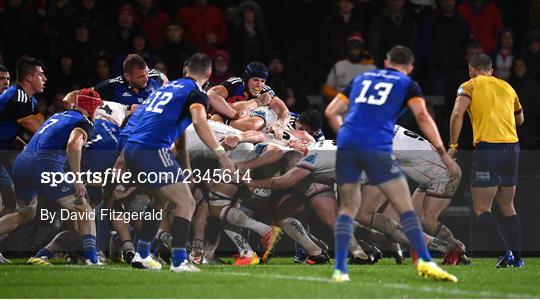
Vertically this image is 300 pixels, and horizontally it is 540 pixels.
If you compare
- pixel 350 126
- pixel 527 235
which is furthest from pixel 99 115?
pixel 527 235

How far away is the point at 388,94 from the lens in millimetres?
11805

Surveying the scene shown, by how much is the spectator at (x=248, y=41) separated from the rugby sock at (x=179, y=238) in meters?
7.23

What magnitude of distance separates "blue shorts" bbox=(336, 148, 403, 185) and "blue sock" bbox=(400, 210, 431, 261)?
395 millimetres

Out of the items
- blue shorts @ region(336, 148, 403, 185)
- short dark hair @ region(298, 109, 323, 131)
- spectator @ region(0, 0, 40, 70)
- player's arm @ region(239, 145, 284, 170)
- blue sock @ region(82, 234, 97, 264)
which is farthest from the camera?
spectator @ region(0, 0, 40, 70)

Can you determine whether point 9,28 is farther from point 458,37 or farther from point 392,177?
point 392,177

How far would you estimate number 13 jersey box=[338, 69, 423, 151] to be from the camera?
11773 millimetres

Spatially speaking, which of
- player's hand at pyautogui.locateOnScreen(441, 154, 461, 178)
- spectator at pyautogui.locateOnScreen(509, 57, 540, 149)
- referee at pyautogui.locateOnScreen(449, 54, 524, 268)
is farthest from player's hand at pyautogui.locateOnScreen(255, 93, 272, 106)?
spectator at pyautogui.locateOnScreen(509, 57, 540, 149)

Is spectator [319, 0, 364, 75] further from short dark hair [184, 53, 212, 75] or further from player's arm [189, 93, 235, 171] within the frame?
player's arm [189, 93, 235, 171]

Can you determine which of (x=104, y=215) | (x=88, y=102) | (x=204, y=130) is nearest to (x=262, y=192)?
(x=104, y=215)

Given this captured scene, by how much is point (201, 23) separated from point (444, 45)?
3.88m

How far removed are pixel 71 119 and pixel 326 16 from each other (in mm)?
8006

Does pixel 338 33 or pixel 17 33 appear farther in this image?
pixel 338 33

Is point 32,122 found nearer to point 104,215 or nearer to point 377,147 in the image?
point 104,215

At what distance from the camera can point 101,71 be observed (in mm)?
18516
